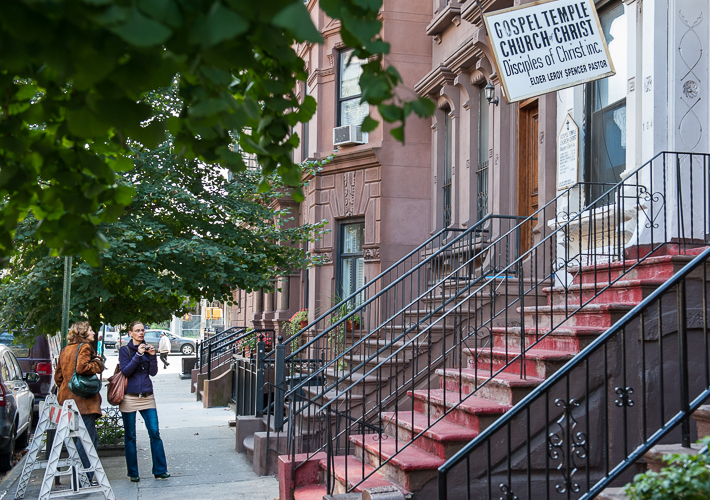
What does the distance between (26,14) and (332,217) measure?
13.0 metres

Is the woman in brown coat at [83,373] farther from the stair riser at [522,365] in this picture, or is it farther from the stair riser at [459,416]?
the stair riser at [522,365]

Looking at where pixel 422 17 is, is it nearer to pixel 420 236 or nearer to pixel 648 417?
pixel 420 236

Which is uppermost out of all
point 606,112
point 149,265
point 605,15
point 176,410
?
point 605,15

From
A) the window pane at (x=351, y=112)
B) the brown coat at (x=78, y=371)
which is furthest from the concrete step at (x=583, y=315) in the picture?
the window pane at (x=351, y=112)

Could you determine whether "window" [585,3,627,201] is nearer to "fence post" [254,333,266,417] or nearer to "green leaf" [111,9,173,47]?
"fence post" [254,333,266,417]

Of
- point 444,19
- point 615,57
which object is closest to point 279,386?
point 615,57

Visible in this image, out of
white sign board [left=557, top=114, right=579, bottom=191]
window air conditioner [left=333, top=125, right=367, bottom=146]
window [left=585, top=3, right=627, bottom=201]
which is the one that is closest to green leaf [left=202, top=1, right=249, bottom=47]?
window [left=585, top=3, right=627, bottom=201]

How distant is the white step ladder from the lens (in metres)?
6.95

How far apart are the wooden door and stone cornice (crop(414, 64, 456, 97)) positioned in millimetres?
2276

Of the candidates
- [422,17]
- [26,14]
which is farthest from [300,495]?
[422,17]

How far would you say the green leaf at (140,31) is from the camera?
1724mm

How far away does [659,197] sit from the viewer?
688cm

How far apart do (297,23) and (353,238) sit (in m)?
13.0

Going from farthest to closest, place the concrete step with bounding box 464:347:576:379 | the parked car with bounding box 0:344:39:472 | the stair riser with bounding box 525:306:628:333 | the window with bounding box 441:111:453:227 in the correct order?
1. the window with bounding box 441:111:453:227
2. the parked car with bounding box 0:344:39:472
3. the stair riser with bounding box 525:306:628:333
4. the concrete step with bounding box 464:347:576:379
